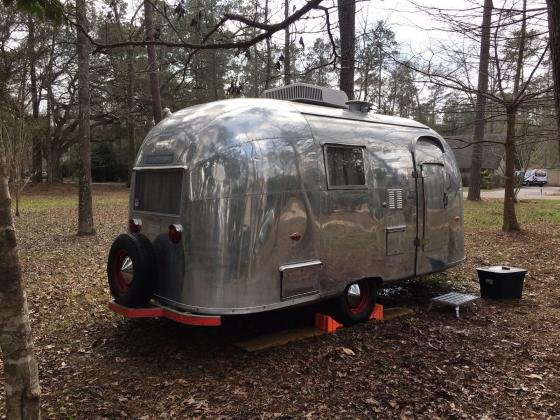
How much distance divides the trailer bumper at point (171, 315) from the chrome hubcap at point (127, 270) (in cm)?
28

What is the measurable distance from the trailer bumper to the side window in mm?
1916

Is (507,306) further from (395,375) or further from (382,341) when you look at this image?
(395,375)

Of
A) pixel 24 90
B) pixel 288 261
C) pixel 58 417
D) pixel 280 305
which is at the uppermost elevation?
pixel 24 90

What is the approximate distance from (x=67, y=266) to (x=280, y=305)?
5.87 metres

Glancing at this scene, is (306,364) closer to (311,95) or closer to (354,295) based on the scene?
(354,295)

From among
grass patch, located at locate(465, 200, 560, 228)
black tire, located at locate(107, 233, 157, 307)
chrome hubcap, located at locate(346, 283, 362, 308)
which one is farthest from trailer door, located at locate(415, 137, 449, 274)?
grass patch, located at locate(465, 200, 560, 228)

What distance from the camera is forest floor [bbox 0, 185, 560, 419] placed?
3986mm

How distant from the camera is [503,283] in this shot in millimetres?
6953

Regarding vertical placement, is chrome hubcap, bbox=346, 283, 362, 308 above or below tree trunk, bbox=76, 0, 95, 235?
below

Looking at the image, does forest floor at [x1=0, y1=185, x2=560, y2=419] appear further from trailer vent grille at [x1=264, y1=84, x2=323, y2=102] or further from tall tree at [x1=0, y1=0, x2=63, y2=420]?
trailer vent grille at [x1=264, y1=84, x2=323, y2=102]

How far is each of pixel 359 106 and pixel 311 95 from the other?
686 millimetres

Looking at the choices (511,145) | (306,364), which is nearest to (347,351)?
(306,364)

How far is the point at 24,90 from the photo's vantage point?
15617 mm

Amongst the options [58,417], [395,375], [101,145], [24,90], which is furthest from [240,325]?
[101,145]
